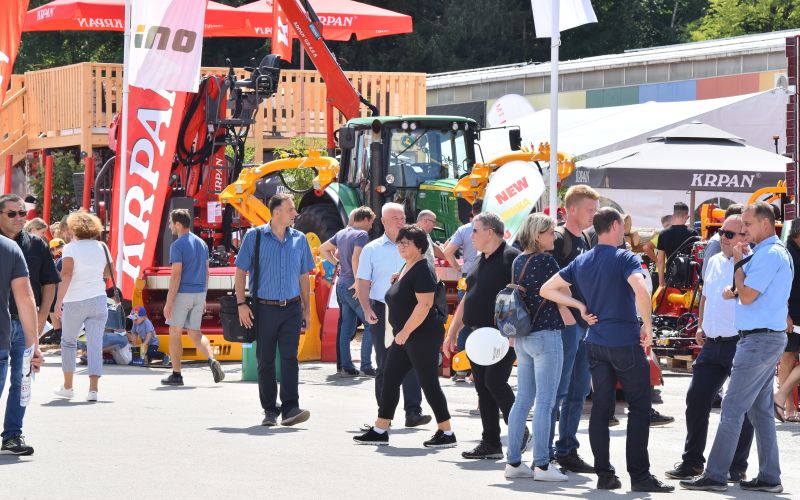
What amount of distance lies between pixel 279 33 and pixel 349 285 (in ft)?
33.4

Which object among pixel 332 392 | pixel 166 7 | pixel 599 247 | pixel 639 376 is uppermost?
pixel 166 7

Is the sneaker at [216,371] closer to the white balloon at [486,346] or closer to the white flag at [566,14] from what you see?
the white flag at [566,14]

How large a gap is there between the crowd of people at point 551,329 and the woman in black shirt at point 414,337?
0.01 m

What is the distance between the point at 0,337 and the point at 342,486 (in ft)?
7.50

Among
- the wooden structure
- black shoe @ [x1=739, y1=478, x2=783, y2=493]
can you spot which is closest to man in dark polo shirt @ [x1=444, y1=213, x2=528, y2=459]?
black shoe @ [x1=739, y1=478, x2=783, y2=493]

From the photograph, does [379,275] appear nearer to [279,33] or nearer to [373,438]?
[373,438]

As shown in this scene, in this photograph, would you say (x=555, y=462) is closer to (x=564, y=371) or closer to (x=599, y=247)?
(x=564, y=371)

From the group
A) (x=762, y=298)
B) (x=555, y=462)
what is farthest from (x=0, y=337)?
(x=762, y=298)

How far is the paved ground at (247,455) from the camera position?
827cm

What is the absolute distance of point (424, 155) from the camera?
19.5m

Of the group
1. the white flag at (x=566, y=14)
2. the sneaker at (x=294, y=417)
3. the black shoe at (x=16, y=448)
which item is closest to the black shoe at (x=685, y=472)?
the sneaker at (x=294, y=417)

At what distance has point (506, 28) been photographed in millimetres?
47625

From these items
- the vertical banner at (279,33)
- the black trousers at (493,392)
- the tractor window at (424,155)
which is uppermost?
the vertical banner at (279,33)

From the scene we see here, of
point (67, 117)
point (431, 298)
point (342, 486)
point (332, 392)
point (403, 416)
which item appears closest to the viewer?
point (342, 486)
